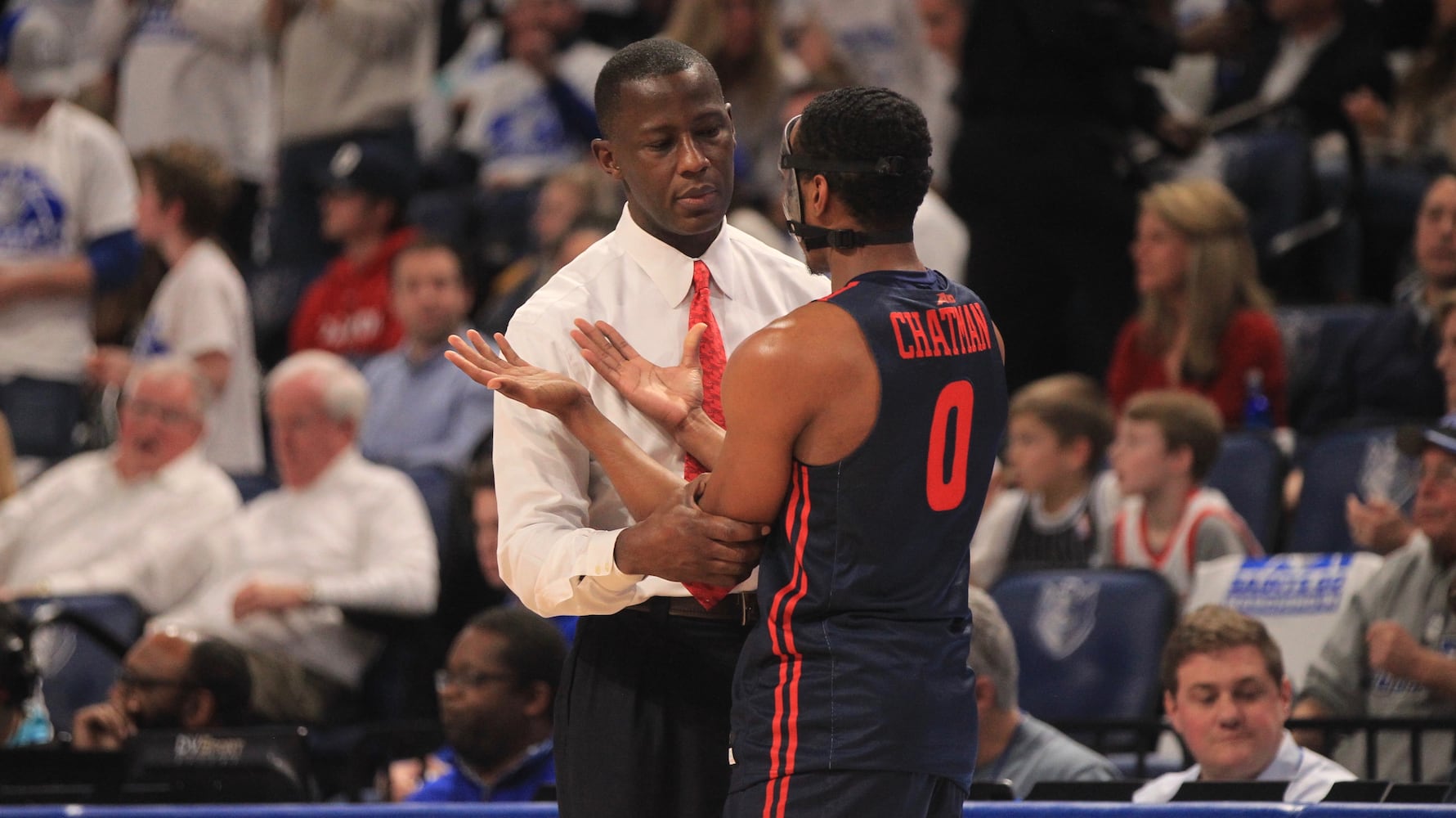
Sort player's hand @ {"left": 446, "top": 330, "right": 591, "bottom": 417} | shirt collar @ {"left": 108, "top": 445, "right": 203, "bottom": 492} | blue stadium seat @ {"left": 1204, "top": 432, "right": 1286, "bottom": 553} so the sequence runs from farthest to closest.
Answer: shirt collar @ {"left": 108, "top": 445, "right": 203, "bottom": 492} → blue stadium seat @ {"left": 1204, "top": 432, "right": 1286, "bottom": 553} → player's hand @ {"left": 446, "top": 330, "right": 591, "bottom": 417}

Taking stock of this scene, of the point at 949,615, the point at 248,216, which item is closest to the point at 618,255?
the point at 949,615

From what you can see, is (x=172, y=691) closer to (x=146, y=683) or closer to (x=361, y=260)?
(x=146, y=683)

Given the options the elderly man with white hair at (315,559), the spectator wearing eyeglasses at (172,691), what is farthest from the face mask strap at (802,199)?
the elderly man with white hair at (315,559)

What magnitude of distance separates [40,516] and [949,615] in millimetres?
4854

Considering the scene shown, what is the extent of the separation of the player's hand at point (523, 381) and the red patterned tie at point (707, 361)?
19cm

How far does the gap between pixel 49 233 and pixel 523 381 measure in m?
5.38

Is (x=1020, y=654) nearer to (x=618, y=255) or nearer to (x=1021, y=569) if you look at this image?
(x=1021, y=569)

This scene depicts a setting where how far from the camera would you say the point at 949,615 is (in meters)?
2.70

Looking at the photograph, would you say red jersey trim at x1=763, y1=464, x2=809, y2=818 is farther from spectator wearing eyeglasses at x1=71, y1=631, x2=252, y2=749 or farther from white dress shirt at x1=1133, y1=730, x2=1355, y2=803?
spectator wearing eyeglasses at x1=71, y1=631, x2=252, y2=749

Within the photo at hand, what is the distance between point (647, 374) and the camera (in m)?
2.95

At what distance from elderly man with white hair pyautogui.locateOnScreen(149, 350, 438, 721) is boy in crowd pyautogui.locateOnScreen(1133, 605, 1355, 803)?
263 cm

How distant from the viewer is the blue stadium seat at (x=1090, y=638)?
208 inches

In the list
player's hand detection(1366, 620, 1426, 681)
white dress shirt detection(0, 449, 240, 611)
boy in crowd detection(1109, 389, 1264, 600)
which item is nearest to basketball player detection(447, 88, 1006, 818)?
player's hand detection(1366, 620, 1426, 681)

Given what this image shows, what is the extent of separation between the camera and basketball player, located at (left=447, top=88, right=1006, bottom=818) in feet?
8.59
